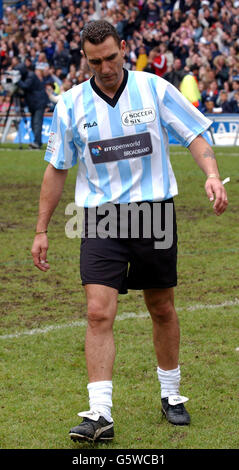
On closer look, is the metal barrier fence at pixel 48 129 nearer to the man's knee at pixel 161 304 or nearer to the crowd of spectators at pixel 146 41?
the crowd of spectators at pixel 146 41

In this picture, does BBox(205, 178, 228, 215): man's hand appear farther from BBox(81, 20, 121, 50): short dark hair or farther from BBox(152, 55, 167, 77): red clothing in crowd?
BBox(152, 55, 167, 77): red clothing in crowd

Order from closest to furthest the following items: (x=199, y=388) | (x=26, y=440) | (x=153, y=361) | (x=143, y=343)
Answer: (x=26, y=440) → (x=199, y=388) → (x=153, y=361) → (x=143, y=343)

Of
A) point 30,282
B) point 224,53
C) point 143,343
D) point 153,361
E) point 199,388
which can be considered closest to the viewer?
point 199,388

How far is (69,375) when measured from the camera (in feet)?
17.7

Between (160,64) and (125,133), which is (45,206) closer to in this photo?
(125,133)

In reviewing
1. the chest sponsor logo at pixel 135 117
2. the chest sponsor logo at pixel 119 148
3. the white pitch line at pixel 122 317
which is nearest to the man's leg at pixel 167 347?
the chest sponsor logo at pixel 119 148

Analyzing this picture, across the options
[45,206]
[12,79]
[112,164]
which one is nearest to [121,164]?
[112,164]

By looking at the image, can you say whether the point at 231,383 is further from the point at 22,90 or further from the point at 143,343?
the point at 22,90

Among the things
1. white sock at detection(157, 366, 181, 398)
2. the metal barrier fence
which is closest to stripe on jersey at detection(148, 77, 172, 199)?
white sock at detection(157, 366, 181, 398)

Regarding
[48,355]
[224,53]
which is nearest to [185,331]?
[48,355]

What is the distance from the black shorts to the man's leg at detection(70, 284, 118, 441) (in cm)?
8

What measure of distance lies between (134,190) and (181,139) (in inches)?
14.8

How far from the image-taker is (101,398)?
422 cm

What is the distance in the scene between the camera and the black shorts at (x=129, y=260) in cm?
435
